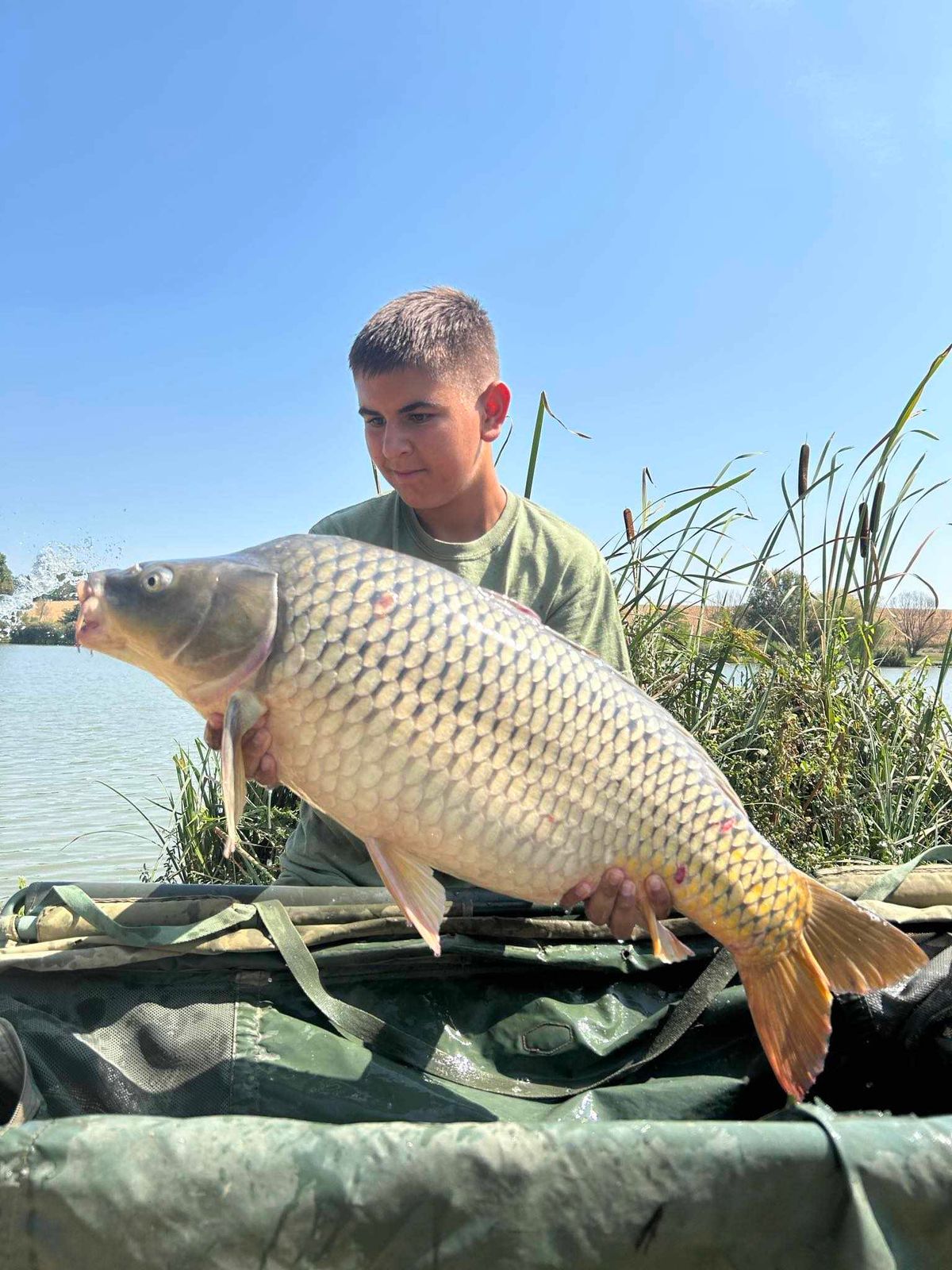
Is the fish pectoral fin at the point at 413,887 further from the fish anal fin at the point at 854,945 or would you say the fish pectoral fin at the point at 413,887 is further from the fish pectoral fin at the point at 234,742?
the fish anal fin at the point at 854,945

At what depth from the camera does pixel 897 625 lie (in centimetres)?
400

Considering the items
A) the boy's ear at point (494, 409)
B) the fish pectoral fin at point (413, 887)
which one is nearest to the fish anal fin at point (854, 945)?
the fish pectoral fin at point (413, 887)

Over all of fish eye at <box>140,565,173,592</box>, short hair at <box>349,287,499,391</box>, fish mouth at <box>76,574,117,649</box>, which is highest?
short hair at <box>349,287,499,391</box>

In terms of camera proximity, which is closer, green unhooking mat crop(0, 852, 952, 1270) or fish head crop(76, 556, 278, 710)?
green unhooking mat crop(0, 852, 952, 1270)

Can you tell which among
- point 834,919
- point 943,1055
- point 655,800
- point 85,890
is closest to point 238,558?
point 655,800

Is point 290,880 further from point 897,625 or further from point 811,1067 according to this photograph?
point 897,625

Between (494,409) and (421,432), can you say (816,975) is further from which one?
(494,409)

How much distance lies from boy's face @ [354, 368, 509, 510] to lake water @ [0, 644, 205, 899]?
7.36 ft

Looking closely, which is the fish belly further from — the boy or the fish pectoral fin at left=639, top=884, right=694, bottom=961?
the boy

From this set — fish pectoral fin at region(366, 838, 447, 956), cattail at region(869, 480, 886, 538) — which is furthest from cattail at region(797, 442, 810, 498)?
fish pectoral fin at region(366, 838, 447, 956)

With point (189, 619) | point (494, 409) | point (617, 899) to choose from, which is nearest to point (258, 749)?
point (189, 619)

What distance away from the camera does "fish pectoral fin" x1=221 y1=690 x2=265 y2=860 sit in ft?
3.95

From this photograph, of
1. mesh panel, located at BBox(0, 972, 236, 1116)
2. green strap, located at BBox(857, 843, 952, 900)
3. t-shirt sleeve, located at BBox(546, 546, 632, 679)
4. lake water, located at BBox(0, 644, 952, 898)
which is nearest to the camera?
mesh panel, located at BBox(0, 972, 236, 1116)

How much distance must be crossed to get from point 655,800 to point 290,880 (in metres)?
0.85
